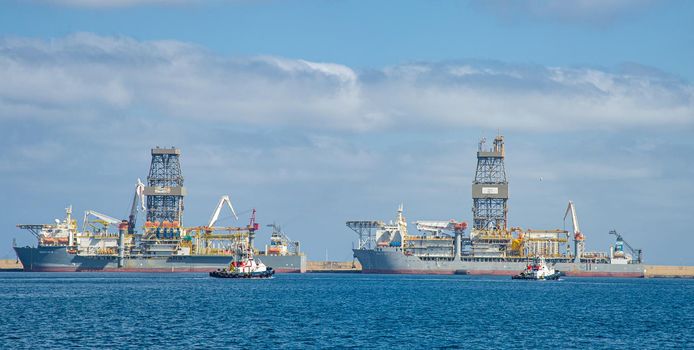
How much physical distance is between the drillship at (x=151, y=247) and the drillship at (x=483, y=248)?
1725 centimetres

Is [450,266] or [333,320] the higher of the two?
[450,266]

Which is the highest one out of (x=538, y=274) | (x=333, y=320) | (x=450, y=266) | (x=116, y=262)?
(x=116, y=262)

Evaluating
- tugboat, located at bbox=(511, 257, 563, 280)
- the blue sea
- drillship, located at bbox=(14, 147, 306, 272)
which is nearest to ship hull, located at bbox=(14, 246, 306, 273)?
drillship, located at bbox=(14, 147, 306, 272)

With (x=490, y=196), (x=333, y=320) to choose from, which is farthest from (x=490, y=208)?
(x=333, y=320)

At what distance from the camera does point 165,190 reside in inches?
7682

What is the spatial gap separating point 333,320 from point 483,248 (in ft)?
392

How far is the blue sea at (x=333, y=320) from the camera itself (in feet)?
199

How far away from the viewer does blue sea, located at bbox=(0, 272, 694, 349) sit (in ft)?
199

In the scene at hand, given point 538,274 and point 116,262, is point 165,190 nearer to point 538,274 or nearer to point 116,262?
point 116,262

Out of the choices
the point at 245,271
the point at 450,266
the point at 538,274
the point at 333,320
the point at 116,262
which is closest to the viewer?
the point at 333,320

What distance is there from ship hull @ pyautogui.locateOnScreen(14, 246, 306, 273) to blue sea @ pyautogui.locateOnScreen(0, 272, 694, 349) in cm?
7514

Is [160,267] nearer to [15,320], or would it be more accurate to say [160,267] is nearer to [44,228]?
[44,228]

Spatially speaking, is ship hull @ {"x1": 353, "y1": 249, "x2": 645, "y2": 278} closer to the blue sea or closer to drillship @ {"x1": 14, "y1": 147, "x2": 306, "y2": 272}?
drillship @ {"x1": 14, "y1": 147, "x2": 306, "y2": 272}

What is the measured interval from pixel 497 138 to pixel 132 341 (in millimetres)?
147289
